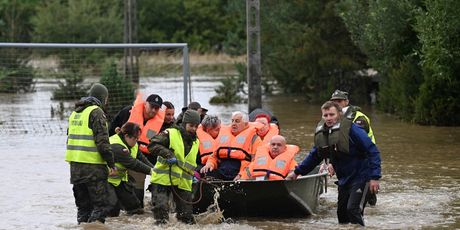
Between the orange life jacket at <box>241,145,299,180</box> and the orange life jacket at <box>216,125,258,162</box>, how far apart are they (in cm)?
29

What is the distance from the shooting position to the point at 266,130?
15.3 metres

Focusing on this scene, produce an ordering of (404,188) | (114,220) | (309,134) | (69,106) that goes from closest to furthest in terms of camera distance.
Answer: (114,220) < (404,188) < (309,134) < (69,106)

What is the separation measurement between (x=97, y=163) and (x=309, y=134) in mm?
13790

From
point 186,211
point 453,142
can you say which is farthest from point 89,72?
point 186,211

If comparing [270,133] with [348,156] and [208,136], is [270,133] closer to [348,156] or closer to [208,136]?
[208,136]

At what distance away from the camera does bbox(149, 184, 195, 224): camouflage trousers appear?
12.8 m

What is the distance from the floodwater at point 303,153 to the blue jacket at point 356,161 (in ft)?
2.49

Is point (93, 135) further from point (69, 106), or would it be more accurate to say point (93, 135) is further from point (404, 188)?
point (69, 106)

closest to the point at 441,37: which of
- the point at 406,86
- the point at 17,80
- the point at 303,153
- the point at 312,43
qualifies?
the point at 303,153

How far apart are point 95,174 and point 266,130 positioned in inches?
137

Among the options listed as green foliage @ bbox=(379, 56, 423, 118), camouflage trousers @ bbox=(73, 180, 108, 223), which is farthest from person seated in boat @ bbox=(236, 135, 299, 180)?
green foliage @ bbox=(379, 56, 423, 118)

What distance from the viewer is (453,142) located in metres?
23.6

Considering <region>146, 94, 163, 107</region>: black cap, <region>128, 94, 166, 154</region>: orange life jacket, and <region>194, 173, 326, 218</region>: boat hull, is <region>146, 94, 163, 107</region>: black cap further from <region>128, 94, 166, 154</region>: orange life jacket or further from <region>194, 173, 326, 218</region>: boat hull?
<region>194, 173, 326, 218</region>: boat hull

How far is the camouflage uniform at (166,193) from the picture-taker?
1253 centimetres
